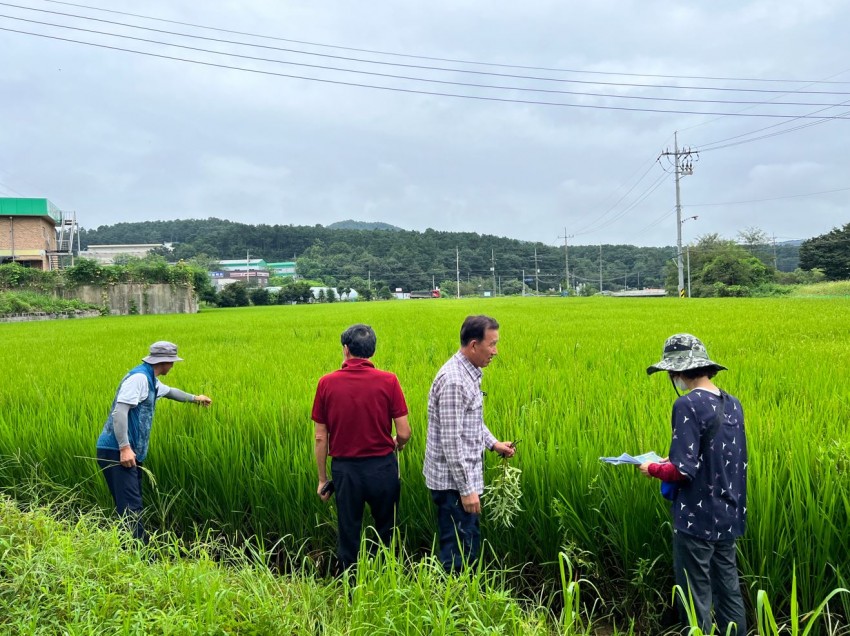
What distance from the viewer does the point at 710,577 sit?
219 cm

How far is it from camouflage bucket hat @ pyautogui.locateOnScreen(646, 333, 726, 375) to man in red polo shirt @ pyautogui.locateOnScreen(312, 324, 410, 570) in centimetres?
130

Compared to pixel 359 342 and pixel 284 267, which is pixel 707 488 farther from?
pixel 284 267

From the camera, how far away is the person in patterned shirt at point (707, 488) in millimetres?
2086

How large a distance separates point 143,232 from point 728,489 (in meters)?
109

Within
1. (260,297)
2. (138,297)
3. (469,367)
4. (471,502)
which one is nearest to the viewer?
(471,502)

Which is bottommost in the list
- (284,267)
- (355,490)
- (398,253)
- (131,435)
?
(355,490)

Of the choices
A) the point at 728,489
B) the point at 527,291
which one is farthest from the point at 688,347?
the point at 527,291

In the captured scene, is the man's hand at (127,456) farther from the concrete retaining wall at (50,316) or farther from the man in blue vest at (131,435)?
the concrete retaining wall at (50,316)

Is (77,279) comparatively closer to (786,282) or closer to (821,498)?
(821,498)

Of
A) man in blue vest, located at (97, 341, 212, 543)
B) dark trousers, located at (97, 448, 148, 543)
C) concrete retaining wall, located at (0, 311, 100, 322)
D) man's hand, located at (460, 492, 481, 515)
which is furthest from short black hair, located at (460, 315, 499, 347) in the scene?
concrete retaining wall, located at (0, 311, 100, 322)

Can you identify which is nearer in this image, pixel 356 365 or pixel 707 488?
pixel 707 488

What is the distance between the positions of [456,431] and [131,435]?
227 centimetres

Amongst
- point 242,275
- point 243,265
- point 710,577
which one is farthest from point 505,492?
point 243,265

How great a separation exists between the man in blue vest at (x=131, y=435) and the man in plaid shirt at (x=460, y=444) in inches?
74.2
